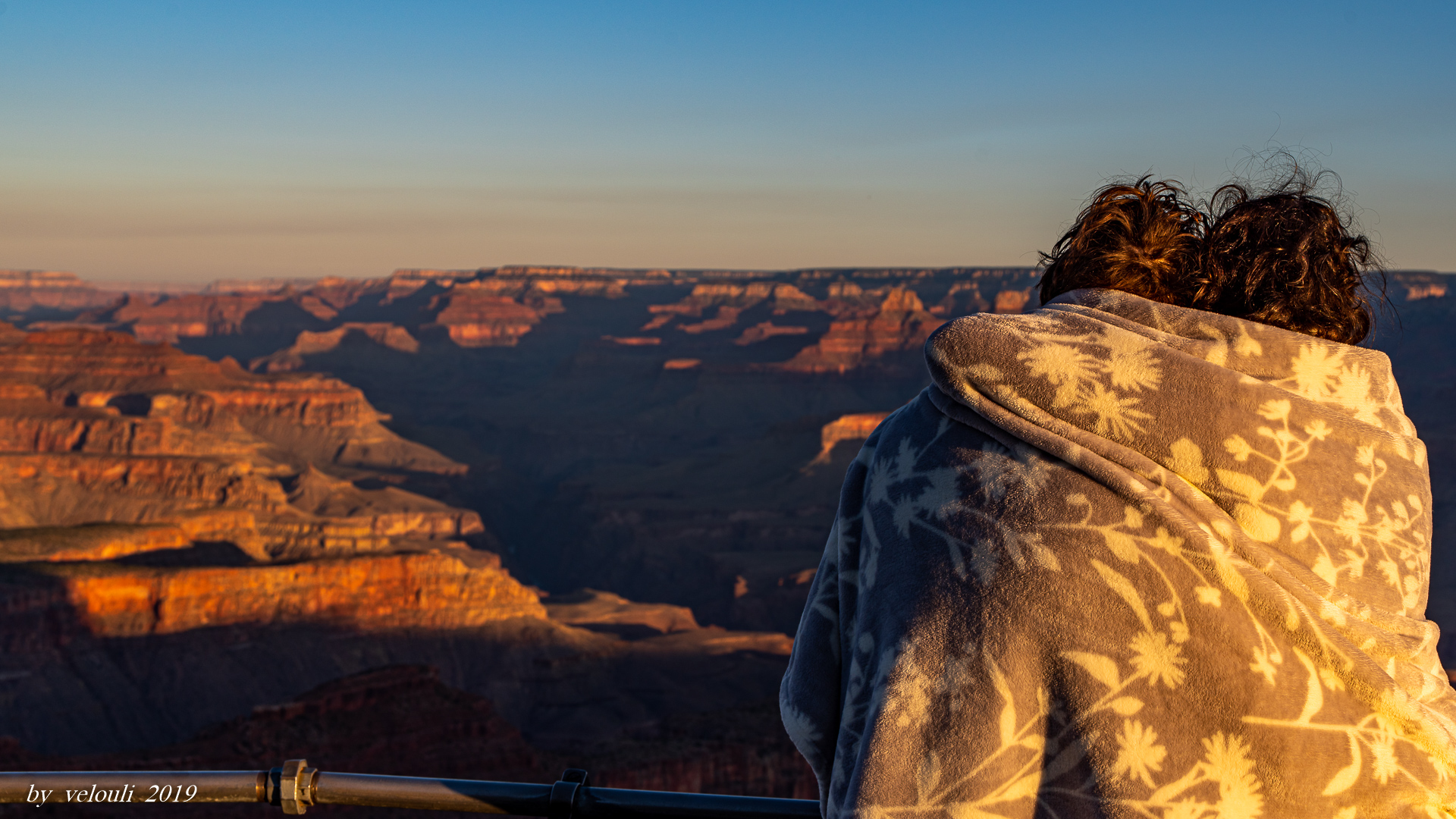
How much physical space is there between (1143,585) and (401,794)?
165cm

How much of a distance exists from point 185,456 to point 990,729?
8128 cm

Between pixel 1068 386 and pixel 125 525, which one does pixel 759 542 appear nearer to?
pixel 125 525

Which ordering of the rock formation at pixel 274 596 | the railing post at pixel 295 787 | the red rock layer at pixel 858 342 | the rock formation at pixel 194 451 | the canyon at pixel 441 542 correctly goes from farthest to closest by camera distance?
the red rock layer at pixel 858 342
the rock formation at pixel 194 451
the rock formation at pixel 274 596
the canyon at pixel 441 542
the railing post at pixel 295 787

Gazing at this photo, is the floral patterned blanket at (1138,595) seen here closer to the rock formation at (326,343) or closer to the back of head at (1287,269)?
the back of head at (1287,269)

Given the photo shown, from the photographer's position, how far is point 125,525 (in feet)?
172

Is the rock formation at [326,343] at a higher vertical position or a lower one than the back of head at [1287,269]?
lower

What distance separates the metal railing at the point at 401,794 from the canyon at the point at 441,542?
1.87 meters

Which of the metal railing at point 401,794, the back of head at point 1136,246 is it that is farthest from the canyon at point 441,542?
the metal railing at point 401,794

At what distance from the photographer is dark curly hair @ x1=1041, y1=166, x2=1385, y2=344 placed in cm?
216

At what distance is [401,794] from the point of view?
259 cm

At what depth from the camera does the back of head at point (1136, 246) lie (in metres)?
2.23

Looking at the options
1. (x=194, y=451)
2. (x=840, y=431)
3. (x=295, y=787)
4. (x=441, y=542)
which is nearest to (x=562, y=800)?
(x=295, y=787)

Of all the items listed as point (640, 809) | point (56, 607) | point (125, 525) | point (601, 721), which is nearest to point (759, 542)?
point (601, 721)

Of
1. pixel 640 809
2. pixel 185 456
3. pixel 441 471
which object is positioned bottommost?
pixel 441 471
